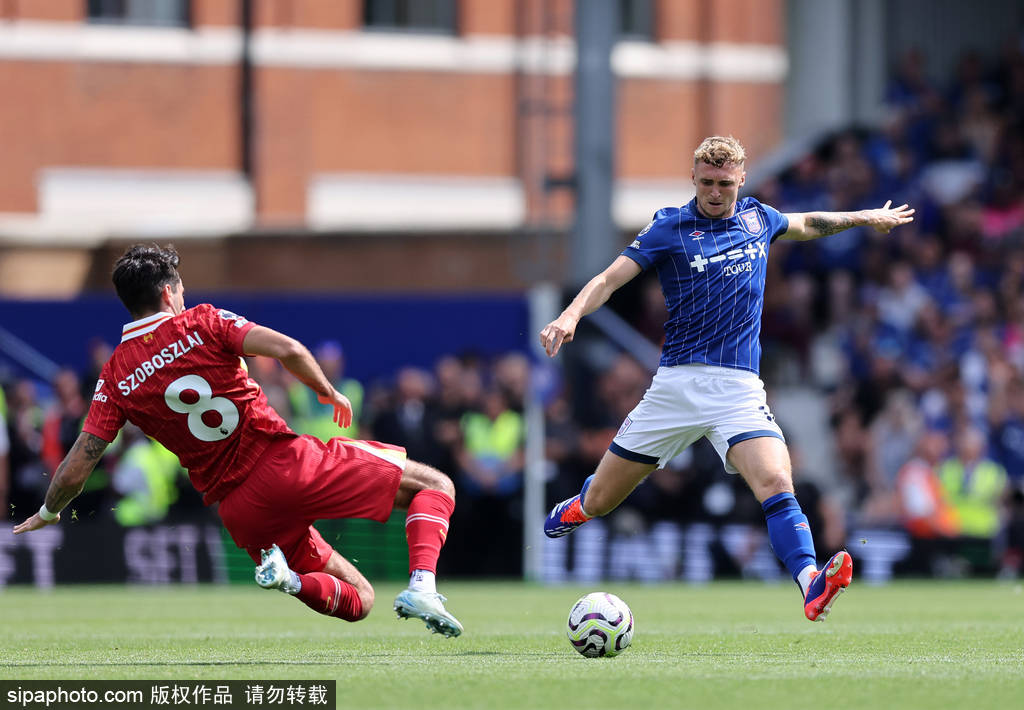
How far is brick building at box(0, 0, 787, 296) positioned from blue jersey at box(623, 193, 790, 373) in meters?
13.9

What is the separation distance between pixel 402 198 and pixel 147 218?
11.9ft

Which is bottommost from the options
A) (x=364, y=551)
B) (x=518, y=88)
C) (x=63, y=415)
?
(x=364, y=551)

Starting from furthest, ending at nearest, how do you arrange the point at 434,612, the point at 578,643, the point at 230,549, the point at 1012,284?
the point at 1012,284
the point at 230,549
the point at 578,643
the point at 434,612

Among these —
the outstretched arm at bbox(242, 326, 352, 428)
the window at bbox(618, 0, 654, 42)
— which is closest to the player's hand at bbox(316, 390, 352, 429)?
the outstretched arm at bbox(242, 326, 352, 428)

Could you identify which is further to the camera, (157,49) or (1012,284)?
(157,49)

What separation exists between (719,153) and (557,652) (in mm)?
2515

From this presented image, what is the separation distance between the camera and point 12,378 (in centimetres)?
1994

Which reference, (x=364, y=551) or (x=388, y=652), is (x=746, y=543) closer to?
(x=364, y=551)

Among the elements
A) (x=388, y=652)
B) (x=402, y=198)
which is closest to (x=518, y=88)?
(x=402, y=198)

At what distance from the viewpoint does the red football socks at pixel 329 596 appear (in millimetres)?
8641

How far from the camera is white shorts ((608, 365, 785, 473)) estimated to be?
30.0ft

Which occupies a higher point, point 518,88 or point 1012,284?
point 518,88

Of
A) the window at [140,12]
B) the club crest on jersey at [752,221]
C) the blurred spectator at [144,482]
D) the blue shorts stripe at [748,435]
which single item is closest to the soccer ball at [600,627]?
the blue shorts stripe at [748,435]

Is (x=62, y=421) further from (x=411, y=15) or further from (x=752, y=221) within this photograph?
(x=411, y=15)
